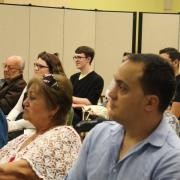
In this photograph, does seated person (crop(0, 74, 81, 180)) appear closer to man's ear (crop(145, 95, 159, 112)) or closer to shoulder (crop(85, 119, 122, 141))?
shoulder (crop(85, 119, 122, 141))

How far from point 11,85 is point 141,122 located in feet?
10.8

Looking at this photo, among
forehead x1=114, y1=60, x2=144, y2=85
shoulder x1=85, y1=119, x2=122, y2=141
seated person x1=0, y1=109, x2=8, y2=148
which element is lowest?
seated person x1=0, y1=109, x2=8, y2=148

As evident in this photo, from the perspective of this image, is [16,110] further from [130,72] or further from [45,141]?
[130,72]

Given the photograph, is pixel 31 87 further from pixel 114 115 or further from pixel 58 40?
pixel 58 40

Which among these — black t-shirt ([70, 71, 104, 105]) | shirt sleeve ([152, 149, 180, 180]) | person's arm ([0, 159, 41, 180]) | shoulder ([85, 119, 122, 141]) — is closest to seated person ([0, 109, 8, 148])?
person's arm ([0, 159, 41, 180])

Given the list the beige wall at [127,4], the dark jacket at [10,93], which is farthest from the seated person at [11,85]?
the beige wall at [127,4]

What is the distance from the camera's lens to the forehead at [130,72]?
1.53 meters

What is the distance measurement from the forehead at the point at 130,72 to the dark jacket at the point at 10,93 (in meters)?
3.08

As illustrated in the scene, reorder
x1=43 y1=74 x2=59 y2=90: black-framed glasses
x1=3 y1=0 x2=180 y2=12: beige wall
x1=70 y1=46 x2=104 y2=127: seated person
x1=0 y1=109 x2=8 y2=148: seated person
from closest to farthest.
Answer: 1. x1=43 y1=74 x2=59 y2=90: black-framed glasses
2. x1=0 y1=109 x2=8 y2=148: seated person
3. x1=70 y1=46 x2=104 y2=127: seated person
4. x1=3 y1=0 x2=180 y2=12: beige wall

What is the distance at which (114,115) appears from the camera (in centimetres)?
153

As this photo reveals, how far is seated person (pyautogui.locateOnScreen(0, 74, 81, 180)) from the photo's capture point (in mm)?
2066

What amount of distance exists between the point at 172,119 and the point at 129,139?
147 cm

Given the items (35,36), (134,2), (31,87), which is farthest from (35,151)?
(134,2)

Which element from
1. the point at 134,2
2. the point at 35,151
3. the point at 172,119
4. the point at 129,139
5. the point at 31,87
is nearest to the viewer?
the point at 129,139
